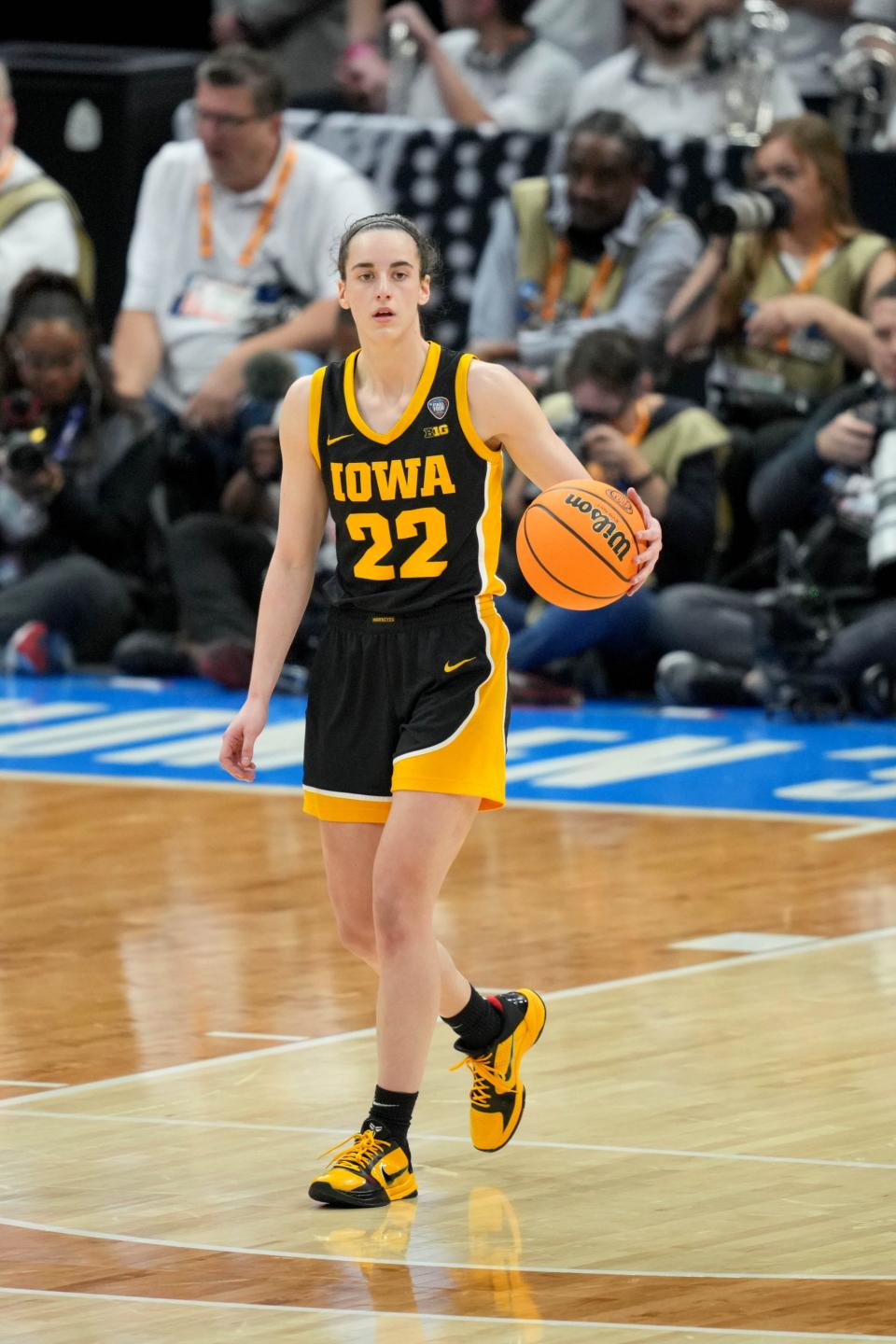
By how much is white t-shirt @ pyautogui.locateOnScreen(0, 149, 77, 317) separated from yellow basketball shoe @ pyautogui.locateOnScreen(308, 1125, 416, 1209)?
8347 millimetres

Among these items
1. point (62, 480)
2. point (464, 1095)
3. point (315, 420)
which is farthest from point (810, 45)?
point (315, 420)

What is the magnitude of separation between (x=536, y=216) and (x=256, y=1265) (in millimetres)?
8063

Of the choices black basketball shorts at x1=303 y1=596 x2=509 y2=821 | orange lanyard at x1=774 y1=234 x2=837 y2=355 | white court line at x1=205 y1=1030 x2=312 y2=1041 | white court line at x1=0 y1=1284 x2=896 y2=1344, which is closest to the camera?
white court line at x1=0 y1=1284 x2=896 y2=1344

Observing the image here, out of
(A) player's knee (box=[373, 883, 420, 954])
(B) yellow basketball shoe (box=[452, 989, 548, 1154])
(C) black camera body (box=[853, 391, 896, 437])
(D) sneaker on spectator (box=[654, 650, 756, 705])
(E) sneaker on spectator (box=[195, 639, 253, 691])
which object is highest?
(A) player's knee (box=[373, 883, 420, 954])

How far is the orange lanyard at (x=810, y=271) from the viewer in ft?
37.0

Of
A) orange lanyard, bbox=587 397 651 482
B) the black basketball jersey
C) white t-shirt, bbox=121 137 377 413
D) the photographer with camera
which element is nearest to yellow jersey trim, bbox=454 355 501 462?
the black basketball jersey

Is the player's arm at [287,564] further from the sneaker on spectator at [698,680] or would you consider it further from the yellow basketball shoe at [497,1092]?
the sneaker on spectator at [698,680]

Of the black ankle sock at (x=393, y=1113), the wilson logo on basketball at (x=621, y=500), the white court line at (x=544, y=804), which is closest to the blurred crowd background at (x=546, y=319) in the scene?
the white court line at (x=544, y=804)

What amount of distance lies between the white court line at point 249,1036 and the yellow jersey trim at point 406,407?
175 centimetres

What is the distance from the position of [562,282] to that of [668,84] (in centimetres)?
120

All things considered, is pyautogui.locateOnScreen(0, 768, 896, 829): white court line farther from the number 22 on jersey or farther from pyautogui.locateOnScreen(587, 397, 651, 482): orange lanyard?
the number 22 on jersey

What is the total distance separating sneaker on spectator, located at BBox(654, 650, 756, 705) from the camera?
11.0 m

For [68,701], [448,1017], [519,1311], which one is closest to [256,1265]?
[519,1311]

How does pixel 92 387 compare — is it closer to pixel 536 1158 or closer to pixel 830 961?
pixel 830 961
